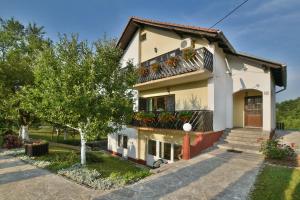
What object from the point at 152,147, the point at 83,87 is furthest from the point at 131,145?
the point at 83,87

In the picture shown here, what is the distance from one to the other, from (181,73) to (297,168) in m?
7.56

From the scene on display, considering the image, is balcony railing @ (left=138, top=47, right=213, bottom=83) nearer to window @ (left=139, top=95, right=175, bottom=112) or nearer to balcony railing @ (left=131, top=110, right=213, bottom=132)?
window @ (left=139, top=95, right=175, bottom=112)

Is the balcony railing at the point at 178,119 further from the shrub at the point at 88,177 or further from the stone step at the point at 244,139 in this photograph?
the shrub at the point at 88,177

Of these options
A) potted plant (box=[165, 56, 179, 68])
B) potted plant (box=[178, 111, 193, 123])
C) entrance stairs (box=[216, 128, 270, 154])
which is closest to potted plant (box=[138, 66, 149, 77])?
potted plant (box=[165, 56, 179, 68])

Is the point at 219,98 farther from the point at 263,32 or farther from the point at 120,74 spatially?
the point at 120,74

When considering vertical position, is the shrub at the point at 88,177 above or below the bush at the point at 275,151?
below

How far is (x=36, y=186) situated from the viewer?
8055 millimetres

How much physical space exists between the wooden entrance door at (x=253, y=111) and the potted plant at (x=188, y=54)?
5586mm

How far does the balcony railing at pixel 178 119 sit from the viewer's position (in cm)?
1270

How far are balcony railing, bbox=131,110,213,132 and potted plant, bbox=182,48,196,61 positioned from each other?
319cm

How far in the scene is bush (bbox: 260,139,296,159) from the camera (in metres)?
10.1

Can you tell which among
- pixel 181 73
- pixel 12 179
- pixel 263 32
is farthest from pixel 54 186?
pixel 263 32

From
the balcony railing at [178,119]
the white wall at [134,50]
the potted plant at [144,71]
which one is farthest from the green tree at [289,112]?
the potted plant at [144,71]

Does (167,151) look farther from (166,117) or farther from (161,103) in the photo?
(161,103)
